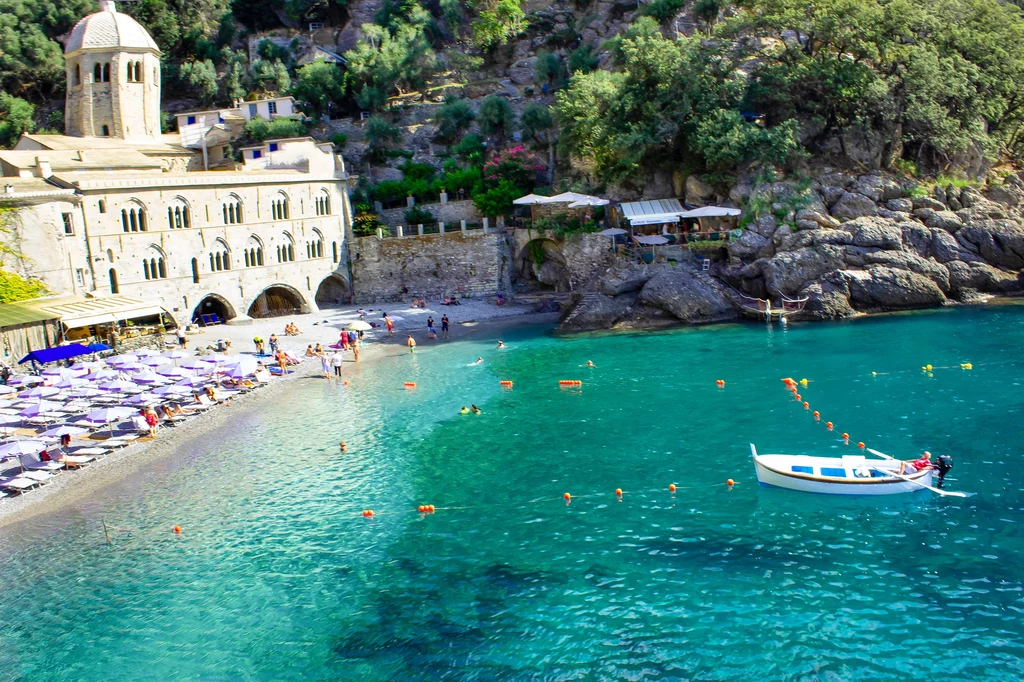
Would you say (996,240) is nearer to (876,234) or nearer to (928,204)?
(928,204)

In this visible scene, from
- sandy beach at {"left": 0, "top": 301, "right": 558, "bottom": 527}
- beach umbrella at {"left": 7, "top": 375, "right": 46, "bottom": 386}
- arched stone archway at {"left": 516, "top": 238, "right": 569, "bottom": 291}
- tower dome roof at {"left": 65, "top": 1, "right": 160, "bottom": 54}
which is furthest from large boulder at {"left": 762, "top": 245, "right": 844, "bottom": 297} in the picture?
tower dome roof at {"left": 65, "top": 1, "right": 160, "bottom": 54}

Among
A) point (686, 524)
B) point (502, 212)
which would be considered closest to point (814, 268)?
point (502, 212)

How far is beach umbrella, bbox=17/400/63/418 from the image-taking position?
31891 millimetres

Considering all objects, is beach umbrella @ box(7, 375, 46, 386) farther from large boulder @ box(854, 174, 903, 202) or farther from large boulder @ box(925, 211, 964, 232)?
large boulder @ box(925, 211, 964, 232)

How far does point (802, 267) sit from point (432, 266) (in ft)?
79.6

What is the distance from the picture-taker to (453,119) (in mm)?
67500

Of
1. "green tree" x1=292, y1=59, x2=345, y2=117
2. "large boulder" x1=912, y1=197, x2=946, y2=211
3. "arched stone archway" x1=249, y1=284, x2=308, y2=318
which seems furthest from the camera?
"green tree" x1=292, y1=59, x2=345, y2=117

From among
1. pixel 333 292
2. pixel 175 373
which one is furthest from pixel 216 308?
pixel 175 373

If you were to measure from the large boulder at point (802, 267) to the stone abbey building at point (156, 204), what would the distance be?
1132 inches

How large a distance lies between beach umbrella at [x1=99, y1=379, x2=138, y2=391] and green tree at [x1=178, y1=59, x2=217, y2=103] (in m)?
46.6

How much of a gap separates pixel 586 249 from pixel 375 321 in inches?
551

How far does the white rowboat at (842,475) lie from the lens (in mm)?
23953

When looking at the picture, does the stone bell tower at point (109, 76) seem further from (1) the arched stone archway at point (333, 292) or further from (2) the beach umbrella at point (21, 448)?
(2) the beach umbrella at point (21, 448)

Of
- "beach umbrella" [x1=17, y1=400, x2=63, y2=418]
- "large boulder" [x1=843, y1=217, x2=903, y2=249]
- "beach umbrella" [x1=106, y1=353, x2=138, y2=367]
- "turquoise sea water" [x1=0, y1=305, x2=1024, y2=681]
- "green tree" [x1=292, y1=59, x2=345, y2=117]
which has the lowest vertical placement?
"turquoise sea water" [x1=0, y1=305, x2=1024, y2=681]
